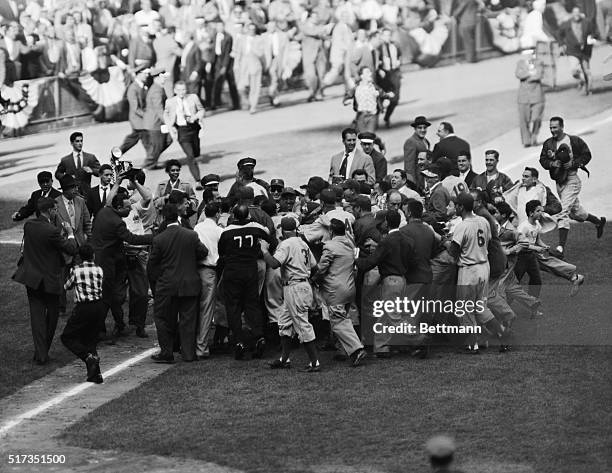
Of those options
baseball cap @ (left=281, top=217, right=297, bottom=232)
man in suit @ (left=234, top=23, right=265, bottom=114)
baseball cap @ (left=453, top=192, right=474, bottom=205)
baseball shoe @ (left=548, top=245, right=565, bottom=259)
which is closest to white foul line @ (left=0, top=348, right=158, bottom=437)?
baseball cap @ (left=281, top=217, right=297, bottom=232)

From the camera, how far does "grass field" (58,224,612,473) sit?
1289 centimetres

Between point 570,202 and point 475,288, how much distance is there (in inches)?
197

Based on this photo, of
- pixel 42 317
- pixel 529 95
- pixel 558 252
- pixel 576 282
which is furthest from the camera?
pixel 529 95

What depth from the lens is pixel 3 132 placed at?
29.6 m

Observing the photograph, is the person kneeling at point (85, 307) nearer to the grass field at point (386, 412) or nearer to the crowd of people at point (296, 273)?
the crowd of people at point (296, 273)

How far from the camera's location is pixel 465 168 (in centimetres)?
1900

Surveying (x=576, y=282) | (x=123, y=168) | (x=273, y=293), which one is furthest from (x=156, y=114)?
(x=576, y=282)

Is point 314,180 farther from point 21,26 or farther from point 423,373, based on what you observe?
point 21,26

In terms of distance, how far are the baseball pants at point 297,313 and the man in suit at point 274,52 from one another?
1777 centimetres

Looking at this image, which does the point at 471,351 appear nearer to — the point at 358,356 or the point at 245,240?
the point at 358,356

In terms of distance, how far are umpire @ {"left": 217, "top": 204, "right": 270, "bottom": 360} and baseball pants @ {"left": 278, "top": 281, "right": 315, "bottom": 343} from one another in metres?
0.51

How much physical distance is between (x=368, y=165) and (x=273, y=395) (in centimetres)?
612

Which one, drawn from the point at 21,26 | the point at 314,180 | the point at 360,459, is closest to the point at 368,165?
the point at 314,180

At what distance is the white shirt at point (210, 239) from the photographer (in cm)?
1630
